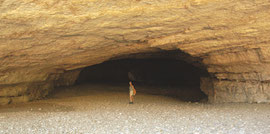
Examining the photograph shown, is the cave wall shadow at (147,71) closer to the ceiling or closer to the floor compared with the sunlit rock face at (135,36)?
closer to the floor

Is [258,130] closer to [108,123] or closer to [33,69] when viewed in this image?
[108,123]

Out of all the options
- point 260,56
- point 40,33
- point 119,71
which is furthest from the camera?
point 119,71

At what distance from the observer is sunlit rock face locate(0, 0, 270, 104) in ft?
21.4

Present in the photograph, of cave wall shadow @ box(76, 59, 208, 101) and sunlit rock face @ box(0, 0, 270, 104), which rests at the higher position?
sunlit rock face @ box(0, 0, 270, 104)

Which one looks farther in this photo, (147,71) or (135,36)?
(147,71)

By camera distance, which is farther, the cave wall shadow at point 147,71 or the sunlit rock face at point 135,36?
the cave wall shadow at point 147,71

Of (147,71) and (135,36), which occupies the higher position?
(135,36)

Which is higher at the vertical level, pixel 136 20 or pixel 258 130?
pixel 136 20

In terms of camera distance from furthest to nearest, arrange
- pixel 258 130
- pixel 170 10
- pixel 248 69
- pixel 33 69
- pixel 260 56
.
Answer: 1. pixel 33 69
2. pixel 248 69
3. pixel 260 56
4. pixel 170 10
5. pixel 258 130

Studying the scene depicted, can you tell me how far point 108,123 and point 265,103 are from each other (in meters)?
6.43

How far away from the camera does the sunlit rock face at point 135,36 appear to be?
6531 millimetres

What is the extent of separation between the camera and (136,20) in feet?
25.0

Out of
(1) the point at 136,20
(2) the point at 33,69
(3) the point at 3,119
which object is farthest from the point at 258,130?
(2) the point at 33,69

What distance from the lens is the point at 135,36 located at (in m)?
9.30
